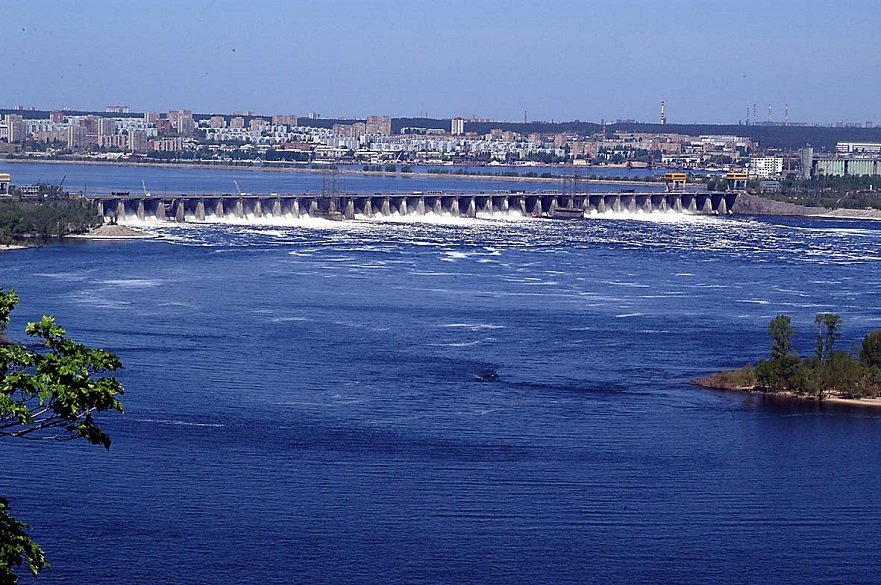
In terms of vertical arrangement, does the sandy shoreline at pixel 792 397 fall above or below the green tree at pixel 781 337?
below

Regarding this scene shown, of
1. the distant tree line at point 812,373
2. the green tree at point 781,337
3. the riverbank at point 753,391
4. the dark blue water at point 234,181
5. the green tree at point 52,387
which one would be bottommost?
the dark blue water at point 234,181

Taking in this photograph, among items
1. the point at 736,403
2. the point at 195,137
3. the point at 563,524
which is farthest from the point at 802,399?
the point at 195,137

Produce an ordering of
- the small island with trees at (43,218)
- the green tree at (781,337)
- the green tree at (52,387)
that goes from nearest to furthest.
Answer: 1. the green tree at (52,387)
2. the green tree at (781,337)
3. the small island with trees at (43,218)

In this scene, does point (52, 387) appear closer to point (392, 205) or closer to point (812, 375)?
point (812, 375)

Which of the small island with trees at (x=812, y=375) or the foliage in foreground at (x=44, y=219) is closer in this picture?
the small island with trees at (x=812, y=375)

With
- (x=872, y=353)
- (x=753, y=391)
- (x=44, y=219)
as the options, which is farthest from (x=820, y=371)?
(x=44, y=219)

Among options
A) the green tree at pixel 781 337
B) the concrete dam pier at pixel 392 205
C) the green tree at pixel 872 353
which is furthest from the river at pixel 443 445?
the concrete dam pier at pixel 392 205

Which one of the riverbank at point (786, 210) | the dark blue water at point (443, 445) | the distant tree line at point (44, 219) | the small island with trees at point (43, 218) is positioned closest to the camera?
the dark blue water at point (443, 445)

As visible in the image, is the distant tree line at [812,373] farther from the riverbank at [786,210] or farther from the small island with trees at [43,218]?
the riverbank at [786,210]
